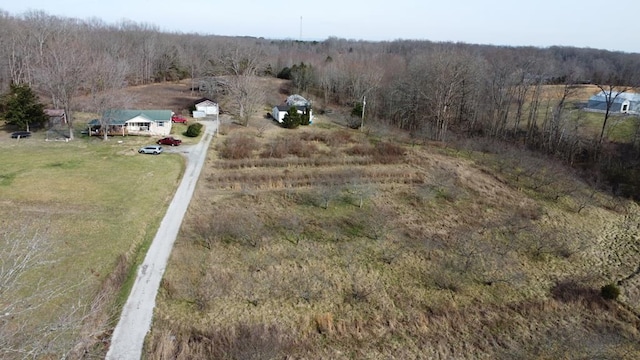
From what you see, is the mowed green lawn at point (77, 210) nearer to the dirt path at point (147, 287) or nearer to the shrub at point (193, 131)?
the dirt path at point (147, 287)

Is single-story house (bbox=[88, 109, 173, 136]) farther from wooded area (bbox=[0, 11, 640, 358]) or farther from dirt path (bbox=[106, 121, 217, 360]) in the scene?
dirt path (bbox=[106, 121, 217, 360])

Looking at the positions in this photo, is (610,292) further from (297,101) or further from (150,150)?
(297,101)

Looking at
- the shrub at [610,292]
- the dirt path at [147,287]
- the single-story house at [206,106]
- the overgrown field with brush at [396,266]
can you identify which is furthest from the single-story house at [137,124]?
the shrub at [610,292]

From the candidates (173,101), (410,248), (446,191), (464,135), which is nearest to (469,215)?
(446,191)

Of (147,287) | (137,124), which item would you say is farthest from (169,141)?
(147,287)

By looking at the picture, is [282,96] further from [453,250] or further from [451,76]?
[453,250]

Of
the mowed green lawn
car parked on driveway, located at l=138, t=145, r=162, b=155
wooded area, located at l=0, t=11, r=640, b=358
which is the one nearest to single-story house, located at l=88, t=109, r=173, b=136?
wooded area, located at l=0, t=11, r=640, b=358
